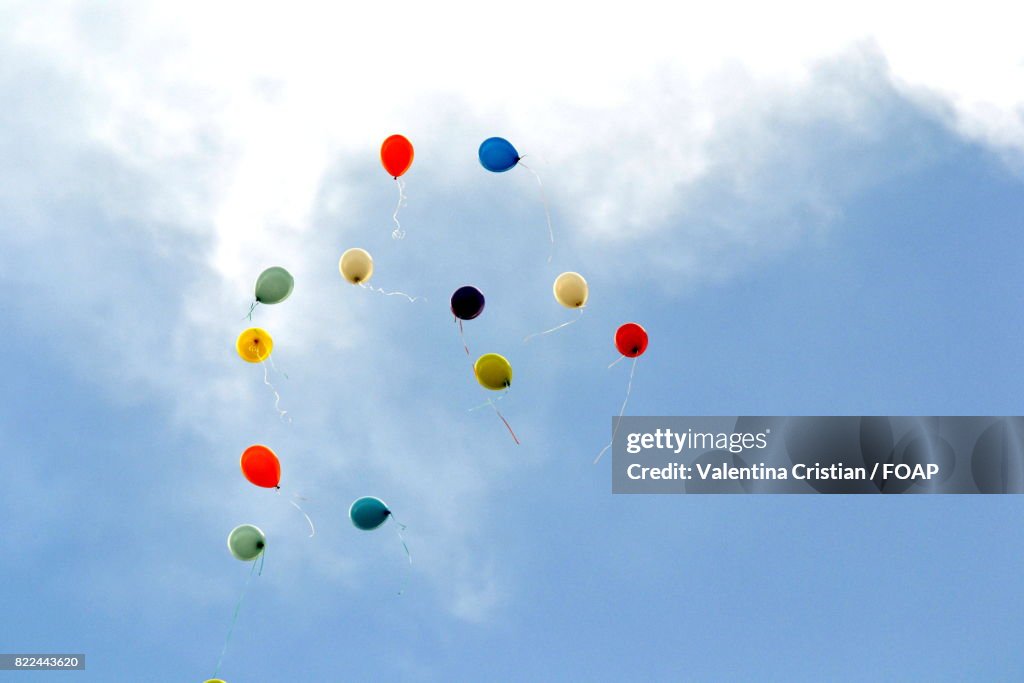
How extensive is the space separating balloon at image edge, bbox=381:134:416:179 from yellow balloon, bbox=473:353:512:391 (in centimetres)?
325

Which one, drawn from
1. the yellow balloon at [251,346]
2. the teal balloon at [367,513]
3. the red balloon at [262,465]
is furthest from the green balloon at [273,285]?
the teal balloon at [367,513]

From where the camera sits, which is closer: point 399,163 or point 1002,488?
point 399,163

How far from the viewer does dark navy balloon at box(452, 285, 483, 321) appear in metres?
19.0

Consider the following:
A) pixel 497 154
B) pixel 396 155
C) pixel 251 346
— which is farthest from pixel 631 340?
pixel 251 346

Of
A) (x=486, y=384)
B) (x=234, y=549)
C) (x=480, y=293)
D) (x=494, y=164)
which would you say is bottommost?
(x=234, y=549)

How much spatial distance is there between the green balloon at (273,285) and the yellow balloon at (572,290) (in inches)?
156

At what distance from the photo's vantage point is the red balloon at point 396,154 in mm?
19484

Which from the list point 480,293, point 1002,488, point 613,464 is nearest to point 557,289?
point 480,293

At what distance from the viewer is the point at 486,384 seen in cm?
1859

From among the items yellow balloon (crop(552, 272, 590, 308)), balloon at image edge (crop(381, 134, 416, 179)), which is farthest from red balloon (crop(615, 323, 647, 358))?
balloon at image edge (crop(381, 134, 416, 179))

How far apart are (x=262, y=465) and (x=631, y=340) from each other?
18.3ft

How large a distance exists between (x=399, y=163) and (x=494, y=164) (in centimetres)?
145

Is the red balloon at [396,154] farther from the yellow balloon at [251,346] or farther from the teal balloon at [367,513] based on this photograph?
the teal balloon at [367,513]

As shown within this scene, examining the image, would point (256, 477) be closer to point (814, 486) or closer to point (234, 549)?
point (234, 549)
